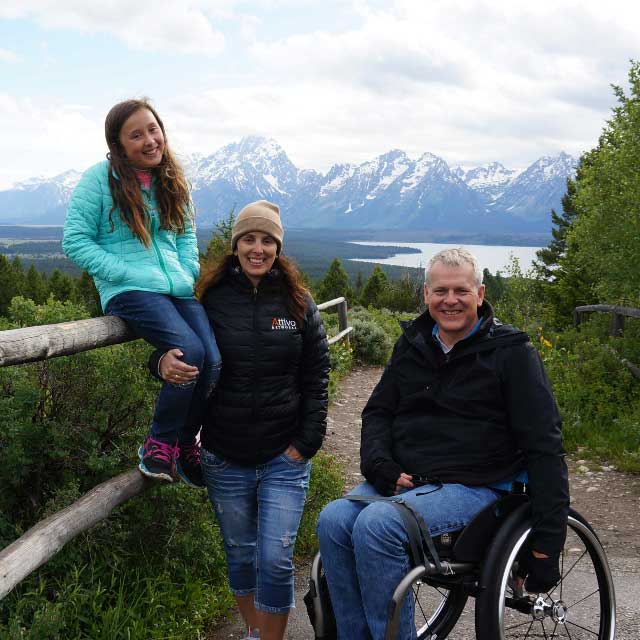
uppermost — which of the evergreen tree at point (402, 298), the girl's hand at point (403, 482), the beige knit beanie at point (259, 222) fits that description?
the beige knit beanie at point (259, 222)

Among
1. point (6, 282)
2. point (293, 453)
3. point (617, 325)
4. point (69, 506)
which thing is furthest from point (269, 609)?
point (6, 282)

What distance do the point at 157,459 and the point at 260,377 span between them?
595mm

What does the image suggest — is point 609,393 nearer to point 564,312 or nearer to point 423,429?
point 423,429

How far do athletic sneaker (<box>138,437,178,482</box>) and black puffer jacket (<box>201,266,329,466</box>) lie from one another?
0.57ft

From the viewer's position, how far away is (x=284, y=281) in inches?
128

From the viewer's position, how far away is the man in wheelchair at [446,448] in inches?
101

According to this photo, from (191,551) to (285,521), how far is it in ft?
3.22

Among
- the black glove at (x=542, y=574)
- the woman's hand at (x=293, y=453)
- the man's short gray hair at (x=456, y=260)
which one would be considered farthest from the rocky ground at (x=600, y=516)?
the man's short gray hair at (x=456, y=260)

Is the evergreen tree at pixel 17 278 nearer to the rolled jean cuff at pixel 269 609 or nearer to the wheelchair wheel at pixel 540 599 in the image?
the rolled jean cuff at pixel 269 609

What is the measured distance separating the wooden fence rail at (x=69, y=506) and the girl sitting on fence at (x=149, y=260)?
145 mm

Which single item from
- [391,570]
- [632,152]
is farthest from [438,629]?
[632,152]

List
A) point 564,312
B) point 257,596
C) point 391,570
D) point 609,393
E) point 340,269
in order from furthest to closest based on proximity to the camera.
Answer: point 340,269 < point 564,312 < point 609,393 < point 257,596 < point 391,570

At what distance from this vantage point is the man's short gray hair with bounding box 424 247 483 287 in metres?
2.97

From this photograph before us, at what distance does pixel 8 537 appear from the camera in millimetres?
3127
